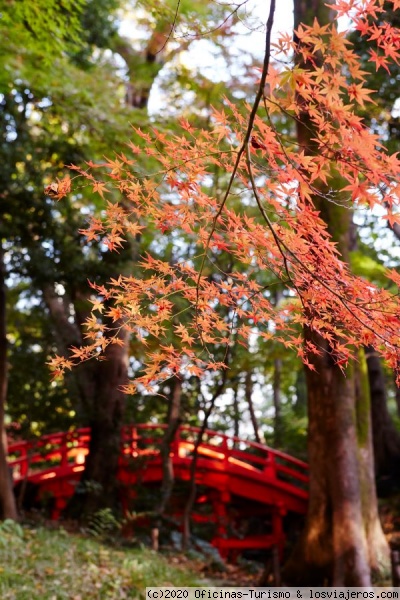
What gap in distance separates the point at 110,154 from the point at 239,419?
898 centimetres

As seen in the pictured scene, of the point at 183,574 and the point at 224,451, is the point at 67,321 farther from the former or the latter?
the point at 183,574

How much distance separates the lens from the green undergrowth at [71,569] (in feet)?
17.4

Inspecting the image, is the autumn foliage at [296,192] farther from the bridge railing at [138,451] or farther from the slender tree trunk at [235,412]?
the slender tree trunk at [235,412]

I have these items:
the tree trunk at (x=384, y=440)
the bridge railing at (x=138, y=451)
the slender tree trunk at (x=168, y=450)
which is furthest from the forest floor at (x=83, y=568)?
the tree trunk at (x=384, y=440)

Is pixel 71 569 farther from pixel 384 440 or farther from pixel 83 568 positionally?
pixel 384 440

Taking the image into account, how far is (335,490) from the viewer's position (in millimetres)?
7895

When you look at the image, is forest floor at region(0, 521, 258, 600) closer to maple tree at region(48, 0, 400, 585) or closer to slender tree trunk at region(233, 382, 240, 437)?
maple tree at region(48, 0, 400, 585)

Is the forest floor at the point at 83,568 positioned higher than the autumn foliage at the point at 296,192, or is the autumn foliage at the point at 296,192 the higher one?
the autumn foliage at the point at 296,192

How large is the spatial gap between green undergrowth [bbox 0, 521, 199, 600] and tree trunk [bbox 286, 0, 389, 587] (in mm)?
1635

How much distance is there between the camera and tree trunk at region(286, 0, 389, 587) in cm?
764

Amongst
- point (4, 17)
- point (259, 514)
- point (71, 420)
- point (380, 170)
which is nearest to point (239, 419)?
point (259, 514)

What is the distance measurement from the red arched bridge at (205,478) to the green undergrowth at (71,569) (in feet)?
9.21

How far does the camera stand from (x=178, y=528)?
11.0 metres

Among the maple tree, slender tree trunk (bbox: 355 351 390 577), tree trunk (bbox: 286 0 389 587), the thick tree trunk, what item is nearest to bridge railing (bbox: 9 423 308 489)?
the thick tree trunk
